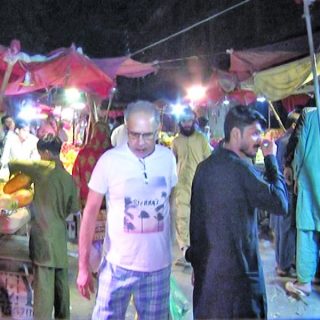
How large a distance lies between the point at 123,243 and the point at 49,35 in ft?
80.5

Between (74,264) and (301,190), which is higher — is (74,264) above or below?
below

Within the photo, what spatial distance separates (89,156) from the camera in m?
5.34

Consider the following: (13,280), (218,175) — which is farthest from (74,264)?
(218,175)

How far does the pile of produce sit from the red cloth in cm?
158

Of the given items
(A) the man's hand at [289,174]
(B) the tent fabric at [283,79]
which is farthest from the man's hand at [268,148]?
(B) the tent fabric at [283,79]

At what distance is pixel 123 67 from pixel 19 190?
3747mm

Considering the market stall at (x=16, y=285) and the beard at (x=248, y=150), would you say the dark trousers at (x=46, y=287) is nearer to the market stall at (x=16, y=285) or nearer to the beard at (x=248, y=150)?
the market stall at (x=16, y=285)

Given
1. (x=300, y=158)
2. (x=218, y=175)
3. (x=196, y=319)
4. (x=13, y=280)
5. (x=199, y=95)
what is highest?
(x=199, y=95)

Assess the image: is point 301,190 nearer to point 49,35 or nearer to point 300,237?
point 300,237

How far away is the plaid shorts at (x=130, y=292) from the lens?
2824 millimetres

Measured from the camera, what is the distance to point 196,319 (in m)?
2.93

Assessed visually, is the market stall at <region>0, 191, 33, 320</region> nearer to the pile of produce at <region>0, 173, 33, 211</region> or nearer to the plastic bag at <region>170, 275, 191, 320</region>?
the pile of produce at <region>0, 173, 33, 211</region>

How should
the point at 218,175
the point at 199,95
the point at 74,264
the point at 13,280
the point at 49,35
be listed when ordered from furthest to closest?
the point at 49,35, the point at 199,95, the point at 74,264, the point at 13,280, the point at 218,175

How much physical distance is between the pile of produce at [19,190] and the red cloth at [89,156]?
1575 mm
